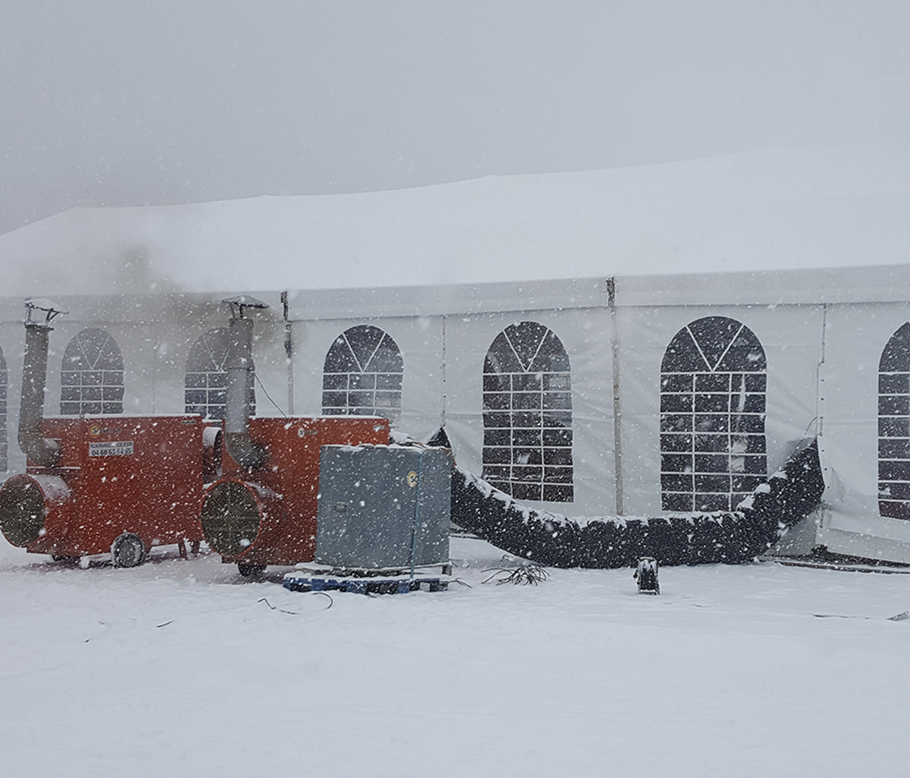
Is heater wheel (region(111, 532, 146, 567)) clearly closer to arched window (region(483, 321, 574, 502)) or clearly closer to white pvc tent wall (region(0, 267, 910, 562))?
white pvc tent wall (region(0, 267, 910, 562))

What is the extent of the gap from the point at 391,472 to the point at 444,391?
2.74 meters

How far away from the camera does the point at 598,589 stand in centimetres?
687

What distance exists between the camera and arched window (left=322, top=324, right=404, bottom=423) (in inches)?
383

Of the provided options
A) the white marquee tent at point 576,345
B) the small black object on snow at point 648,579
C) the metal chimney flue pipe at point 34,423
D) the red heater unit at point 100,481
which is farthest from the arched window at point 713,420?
the metal chimney flue pipe at point 34,423

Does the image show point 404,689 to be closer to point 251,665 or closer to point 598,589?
point 251,665

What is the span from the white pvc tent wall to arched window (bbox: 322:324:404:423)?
0.46ft

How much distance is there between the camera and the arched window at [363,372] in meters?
9.73

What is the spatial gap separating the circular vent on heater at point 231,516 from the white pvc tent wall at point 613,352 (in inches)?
109

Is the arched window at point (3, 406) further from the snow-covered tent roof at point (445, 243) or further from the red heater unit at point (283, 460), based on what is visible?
the red heater unit at point (283, 460)

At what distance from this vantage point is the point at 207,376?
33.8 ft

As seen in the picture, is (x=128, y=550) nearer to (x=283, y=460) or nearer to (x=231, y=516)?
(x=231, y=516)

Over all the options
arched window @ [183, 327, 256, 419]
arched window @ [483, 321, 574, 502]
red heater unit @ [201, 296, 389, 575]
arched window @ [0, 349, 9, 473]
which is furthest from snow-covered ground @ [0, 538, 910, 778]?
arched window @ [0, 349, 9, 473]

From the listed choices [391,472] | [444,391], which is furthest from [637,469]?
[391,472]

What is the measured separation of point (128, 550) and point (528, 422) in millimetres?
4023
